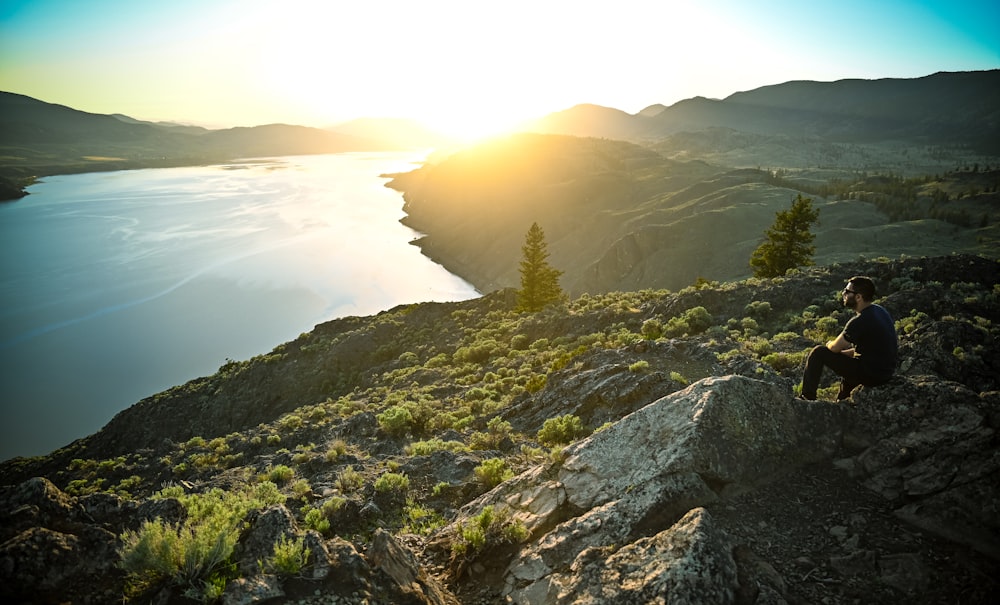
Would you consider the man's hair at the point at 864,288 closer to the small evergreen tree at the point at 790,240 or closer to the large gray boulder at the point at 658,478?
the large gray boulder at the point at 658,478

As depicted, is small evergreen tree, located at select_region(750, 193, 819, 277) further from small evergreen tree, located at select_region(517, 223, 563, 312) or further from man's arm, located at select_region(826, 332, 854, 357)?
man's arm, located at select_region(826, 332, 854, 357)

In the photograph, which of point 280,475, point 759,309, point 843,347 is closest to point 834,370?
point 843,347

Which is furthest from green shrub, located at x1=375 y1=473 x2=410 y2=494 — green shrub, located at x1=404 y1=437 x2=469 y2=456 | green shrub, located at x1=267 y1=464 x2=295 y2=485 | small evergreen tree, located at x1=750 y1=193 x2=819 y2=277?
small evergreen tree, located at x1=750 y1=193 x2=819 y2=277

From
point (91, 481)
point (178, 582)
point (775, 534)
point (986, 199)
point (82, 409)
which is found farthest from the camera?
point (986, 199)

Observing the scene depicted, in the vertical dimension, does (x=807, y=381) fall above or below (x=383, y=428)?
above

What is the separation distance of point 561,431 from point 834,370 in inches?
289

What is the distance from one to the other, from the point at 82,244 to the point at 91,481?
352ft

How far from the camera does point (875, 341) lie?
7.54 m

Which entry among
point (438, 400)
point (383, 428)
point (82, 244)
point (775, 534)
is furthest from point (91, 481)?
point (82, 244)

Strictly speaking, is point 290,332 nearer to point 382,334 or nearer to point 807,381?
point 382,334

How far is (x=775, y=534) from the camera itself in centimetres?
606

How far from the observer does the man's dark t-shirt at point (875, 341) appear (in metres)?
7.47

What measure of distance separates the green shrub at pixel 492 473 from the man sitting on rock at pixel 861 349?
6488 mm

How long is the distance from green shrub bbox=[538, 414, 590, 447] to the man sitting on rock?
260 inches
